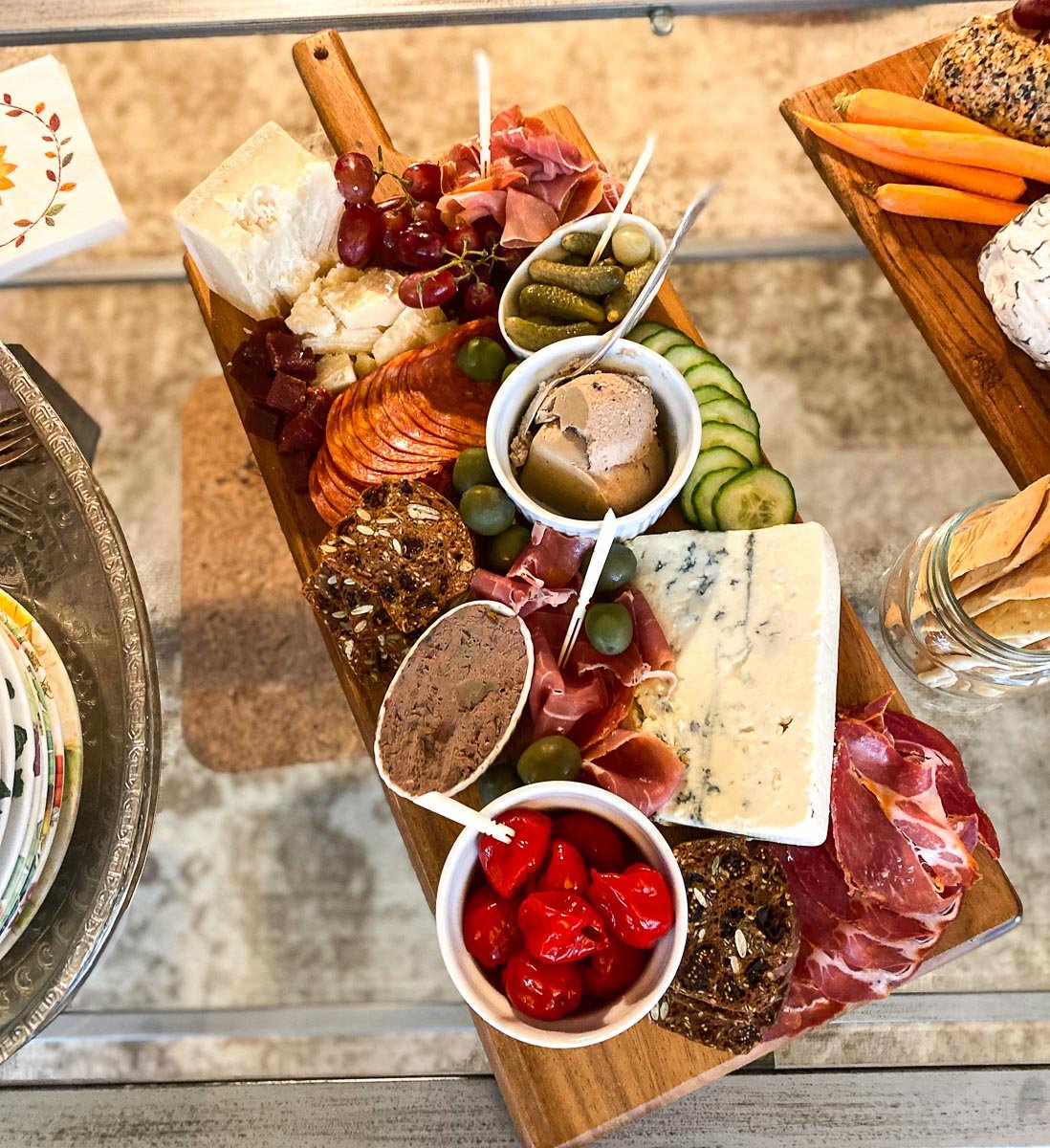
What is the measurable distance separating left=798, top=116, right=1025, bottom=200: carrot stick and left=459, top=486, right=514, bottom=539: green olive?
859 mm

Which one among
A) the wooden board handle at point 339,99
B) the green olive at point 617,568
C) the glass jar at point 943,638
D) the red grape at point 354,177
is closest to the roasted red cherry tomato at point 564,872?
the green olive at point 617,568

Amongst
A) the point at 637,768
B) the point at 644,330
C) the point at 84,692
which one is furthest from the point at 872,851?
the point at 84,692

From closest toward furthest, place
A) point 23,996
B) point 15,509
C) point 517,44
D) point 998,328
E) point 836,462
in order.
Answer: point 23,996 → point 15,509 → point 998,328 → point 836,462 → point 517,44

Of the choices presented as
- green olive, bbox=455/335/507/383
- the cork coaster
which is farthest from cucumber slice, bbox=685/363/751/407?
the cork coaster

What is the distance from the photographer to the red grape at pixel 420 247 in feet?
3.74

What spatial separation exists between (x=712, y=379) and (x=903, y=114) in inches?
24.0

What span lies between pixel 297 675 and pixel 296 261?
0.68 m

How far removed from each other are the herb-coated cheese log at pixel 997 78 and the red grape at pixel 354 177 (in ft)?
2.95

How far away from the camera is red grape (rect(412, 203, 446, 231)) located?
116cm

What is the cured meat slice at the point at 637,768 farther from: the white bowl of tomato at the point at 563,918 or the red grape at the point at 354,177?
the red grape at the point at 354,177

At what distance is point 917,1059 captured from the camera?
3.92ft

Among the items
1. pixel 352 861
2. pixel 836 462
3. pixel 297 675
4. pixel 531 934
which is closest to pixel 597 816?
pixel 531 934

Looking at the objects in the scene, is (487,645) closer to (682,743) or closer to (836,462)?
(682,743)

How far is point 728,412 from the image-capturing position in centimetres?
110
